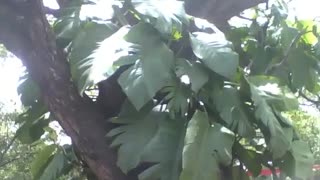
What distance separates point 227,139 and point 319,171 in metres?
2.74

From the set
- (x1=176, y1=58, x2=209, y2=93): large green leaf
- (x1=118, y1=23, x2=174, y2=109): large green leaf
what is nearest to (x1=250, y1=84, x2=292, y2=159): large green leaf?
(x1=176, y1=58, x2=209, y2=93): large green leaf

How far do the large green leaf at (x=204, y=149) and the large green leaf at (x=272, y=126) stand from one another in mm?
179

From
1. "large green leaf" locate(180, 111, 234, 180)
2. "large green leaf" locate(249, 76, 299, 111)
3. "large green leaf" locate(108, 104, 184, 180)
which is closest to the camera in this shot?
"large green leaf" locate(180, 111, 234, 180)

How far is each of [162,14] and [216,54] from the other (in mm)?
289

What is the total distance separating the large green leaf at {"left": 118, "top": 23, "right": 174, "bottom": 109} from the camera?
2.14 m

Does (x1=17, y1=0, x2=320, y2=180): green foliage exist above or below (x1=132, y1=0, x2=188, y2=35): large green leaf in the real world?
below

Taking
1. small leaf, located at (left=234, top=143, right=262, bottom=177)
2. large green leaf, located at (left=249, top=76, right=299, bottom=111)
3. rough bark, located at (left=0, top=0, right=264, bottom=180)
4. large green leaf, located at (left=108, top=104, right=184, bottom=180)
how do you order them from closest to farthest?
large green leaf, located at (left=108, top=104, right=184, bottom=180)
rough bark, located at (left=0, top=0, right=264, bottom=180)
large green leaf, located at (left=249, top=76, right=299, bottom=111)
small leaf, located at (left=234, top=143, right=262, bottom=177)

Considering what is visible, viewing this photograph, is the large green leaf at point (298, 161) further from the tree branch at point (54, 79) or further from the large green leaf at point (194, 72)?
the tree branch at point (54, 79)

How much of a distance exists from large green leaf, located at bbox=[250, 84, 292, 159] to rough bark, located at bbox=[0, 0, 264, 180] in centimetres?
67

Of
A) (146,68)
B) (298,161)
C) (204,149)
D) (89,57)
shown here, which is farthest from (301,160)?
(89,57)

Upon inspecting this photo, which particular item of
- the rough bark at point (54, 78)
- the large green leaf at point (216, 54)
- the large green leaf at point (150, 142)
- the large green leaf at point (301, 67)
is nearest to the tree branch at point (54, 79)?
the rough bark at point (54, 78)

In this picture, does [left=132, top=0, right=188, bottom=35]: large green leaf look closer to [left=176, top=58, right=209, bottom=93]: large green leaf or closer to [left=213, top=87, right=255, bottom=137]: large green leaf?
[left=176, top=58, right=209, bottom=93]: large green leaf

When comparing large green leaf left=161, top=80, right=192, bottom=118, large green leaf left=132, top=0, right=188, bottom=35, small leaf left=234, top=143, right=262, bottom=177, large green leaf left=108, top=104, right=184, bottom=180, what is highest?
large green leaf left=132, top=0, right=188, bottom=35

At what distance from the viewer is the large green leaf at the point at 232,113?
94.3 inches
